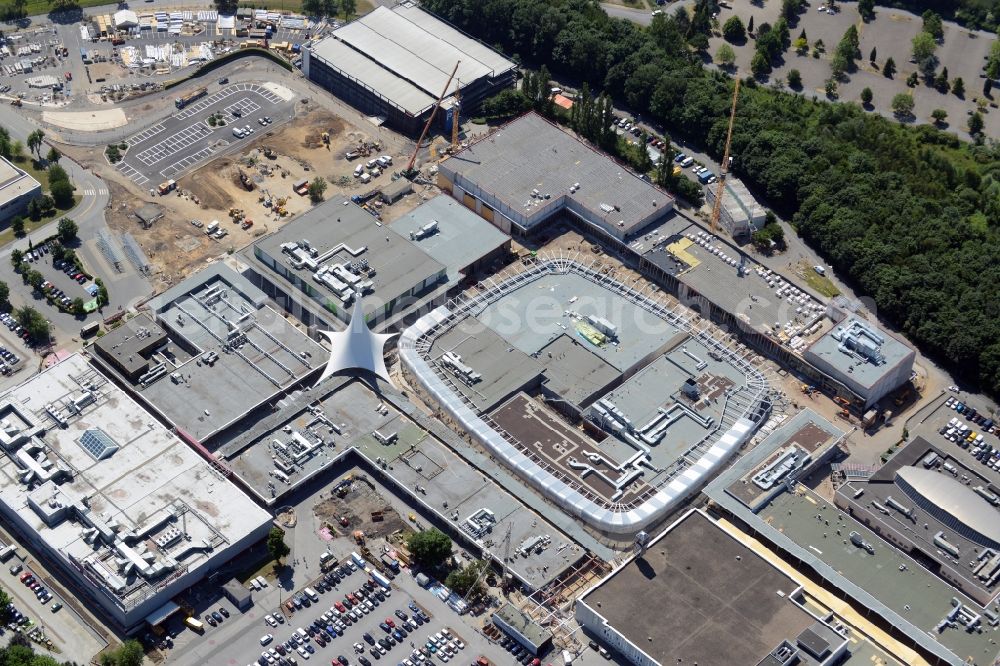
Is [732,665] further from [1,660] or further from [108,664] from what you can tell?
[1,660]

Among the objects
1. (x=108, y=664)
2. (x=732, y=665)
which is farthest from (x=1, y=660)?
(x=732, y=665)
